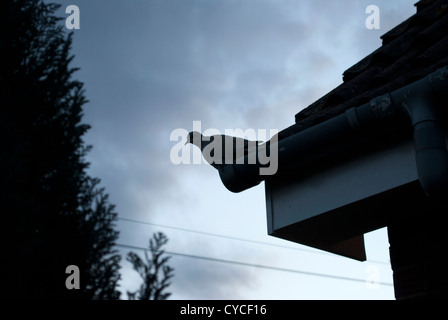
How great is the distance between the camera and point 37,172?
12992mm

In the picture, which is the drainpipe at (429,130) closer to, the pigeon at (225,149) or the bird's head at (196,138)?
the pigeon at (225,149)

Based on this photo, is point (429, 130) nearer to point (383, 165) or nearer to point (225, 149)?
point (383, 165)

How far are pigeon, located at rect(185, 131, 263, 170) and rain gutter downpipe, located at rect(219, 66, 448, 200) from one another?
0.10m

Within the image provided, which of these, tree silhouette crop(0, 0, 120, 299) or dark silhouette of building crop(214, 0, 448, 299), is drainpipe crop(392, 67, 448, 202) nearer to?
dark silhouette of building crop(214, 0, 448, 299)

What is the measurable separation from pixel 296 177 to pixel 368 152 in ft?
1.44

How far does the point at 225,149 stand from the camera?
304cm

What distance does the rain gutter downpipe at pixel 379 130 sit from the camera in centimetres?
213

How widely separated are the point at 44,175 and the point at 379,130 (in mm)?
11836

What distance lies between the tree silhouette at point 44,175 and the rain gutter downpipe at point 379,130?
8.56 meters

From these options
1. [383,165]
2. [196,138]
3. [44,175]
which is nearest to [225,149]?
[196,138]

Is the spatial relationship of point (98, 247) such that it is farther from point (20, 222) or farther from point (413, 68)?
point (413, 68)

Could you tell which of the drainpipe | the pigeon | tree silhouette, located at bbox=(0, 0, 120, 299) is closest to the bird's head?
the pigeon

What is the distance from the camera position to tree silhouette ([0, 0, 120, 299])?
10.7m

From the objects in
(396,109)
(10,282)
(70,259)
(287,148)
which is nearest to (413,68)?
(396,109)
